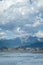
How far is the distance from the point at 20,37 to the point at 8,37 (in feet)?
4.03

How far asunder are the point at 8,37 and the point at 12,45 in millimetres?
3383

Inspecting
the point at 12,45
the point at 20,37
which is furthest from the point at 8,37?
the point at 12,45

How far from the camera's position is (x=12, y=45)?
78.0ft

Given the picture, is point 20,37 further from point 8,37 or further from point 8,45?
point 8,45

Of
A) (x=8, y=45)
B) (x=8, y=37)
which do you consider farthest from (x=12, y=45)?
(x=8, y=37)

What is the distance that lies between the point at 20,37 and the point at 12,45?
2827 mm

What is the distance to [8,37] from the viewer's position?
20516 millimetres

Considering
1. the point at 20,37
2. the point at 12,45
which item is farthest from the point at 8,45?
the point at 20,37

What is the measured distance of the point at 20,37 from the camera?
21203 mm

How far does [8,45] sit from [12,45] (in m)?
1.47

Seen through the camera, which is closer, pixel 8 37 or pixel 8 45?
pixel 8 37

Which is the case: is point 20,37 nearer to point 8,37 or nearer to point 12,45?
point 8,37

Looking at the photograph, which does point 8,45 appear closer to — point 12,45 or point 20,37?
point 12,45

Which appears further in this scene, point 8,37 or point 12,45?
point 12,45
